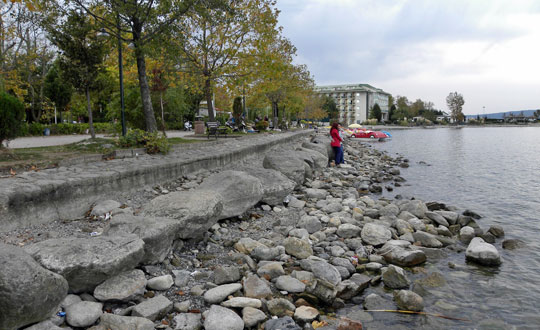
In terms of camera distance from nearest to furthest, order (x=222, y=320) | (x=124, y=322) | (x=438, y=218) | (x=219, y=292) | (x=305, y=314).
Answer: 1. (x=124, y=322)
2. (x=222, y=320)
3. (x=305, y=314)
4. (x=219, y=292)
5. (x=438, y=218)

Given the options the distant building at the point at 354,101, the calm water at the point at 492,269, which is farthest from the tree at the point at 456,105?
the calm water at the point at 492,269

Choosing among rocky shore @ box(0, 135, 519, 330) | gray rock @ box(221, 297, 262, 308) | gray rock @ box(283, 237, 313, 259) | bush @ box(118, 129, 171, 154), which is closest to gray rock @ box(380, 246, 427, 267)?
rocky shore @ box(0, 135, 519, 330)

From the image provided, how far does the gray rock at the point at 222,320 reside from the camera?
3.34 m

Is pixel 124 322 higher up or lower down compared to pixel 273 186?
lower down

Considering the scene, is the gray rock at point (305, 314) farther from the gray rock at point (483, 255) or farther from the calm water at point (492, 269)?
the gray rock at point (483, 255)

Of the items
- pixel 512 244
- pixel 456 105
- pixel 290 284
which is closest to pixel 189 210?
pixel 290 284

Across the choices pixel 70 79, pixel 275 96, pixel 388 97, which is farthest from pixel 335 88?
pixel 70 79

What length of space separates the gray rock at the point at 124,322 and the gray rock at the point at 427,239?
4953 millimetres

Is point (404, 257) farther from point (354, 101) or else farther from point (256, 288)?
point (354, 101)

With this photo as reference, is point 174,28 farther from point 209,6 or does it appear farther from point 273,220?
point 273,220

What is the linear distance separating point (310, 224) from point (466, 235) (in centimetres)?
297

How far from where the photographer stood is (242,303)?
3740 millimetres

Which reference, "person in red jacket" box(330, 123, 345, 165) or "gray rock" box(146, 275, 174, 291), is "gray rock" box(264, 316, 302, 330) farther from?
"person in red jacket" box(330, 123, 345, 165)

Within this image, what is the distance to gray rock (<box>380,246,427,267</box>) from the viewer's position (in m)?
5.38
